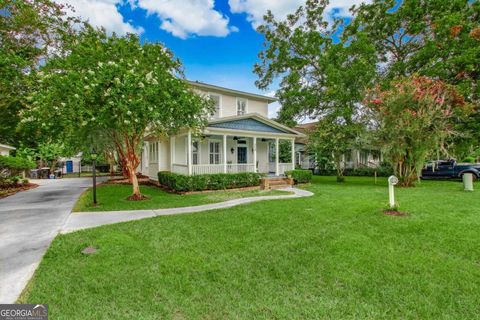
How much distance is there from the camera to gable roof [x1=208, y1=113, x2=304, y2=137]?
1323 centimetres

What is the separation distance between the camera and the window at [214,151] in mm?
15680

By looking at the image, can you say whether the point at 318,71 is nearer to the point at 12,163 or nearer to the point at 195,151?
the point at 195,151

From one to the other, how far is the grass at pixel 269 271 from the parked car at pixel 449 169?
14983 millimetres

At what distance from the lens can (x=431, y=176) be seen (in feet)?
60.6

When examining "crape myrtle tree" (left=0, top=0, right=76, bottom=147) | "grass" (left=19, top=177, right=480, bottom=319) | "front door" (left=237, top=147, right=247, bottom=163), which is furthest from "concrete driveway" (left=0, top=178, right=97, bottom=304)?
"front door" (left=237, top=147, right=247, bottom=163)

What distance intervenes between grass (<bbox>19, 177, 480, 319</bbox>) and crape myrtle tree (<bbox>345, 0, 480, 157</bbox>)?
42.0ft

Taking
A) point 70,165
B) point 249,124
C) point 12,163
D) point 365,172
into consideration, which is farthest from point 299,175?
point 70,165

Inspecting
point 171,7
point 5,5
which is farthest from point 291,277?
point 5,5

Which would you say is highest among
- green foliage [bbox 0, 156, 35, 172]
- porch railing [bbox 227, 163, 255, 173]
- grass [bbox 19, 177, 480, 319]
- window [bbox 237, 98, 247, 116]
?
window [bbox 237, 98, 247, 116]

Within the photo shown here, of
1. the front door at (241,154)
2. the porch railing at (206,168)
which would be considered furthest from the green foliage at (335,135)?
the porch railing at (206,168)

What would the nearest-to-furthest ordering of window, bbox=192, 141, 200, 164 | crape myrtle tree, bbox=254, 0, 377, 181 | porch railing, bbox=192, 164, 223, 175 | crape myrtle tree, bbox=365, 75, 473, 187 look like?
crape myrtle tree, bbox=365, 75, 473, 187, porch railing, bbox=192, 164, 223, 175, window, bbox=192, 141, 200, 164, crape myrtle tree, bbox=254, 0, 377, 181

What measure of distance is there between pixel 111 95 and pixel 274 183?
9.49 meters

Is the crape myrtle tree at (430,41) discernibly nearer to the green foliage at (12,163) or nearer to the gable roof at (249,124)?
the gable roof at (249,124)

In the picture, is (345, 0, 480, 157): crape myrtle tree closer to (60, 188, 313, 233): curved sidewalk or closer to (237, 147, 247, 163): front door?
(237, 147, 247, 163): front door
